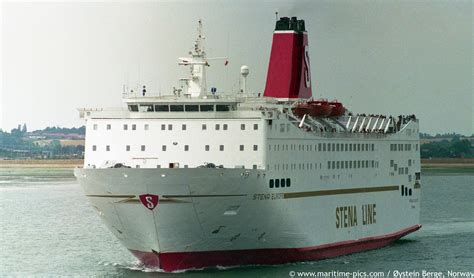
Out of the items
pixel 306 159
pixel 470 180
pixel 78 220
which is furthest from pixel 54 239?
pixel 470 180

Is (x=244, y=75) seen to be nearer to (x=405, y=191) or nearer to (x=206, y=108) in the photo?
(x=206, y=108)

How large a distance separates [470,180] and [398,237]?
6915 centimetres

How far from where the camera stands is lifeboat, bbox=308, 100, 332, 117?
172 feet

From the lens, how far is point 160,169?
4400cm

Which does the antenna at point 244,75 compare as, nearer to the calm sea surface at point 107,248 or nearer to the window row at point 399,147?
the calm sea surface at point 107,248

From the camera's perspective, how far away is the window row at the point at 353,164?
51562 mm

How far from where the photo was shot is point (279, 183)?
46688 millimetres

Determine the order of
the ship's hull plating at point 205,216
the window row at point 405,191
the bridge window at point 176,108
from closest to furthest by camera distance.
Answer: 1. the ship's hull plating at point 205,216
2. the bridge window at point 176,108
3. the window row at point 405,191

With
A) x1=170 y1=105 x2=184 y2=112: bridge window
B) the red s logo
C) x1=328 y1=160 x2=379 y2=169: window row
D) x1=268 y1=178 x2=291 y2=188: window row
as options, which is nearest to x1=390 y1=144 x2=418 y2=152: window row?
x1=328 y1=160 x2=379 y2=169: window row

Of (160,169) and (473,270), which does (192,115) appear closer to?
(160,169)

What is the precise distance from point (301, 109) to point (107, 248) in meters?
9.44

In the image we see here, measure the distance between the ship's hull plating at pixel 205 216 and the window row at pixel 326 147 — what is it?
1.33 m

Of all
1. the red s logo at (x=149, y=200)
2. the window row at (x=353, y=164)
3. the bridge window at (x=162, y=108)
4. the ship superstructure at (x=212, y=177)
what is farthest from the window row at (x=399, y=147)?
the red s logo at (x=149, y=200)

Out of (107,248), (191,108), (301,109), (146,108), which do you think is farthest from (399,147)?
(146,108)
